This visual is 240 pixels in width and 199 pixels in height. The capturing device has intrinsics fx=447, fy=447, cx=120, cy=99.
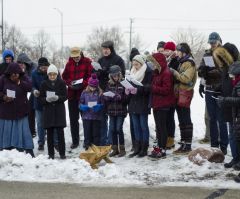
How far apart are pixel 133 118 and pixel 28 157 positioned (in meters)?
2.39

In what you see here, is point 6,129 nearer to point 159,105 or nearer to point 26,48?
point 159,105

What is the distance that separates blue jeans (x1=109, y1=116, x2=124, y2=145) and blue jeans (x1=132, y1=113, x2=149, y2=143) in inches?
12.7

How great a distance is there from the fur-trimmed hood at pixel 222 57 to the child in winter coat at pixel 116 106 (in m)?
2.12

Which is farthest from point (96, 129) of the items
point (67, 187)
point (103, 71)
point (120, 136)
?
point (67, 187)

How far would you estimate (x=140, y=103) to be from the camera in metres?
8.96

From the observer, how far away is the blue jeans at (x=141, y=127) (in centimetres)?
902

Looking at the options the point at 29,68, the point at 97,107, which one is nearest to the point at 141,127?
the point at 97,107

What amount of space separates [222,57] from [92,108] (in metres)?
2.94

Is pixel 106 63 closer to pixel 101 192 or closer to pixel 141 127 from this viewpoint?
pixel 141 127

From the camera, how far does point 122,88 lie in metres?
9.26

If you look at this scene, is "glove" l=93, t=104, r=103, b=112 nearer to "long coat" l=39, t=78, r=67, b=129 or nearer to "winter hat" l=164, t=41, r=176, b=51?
"long coat" l=39, t=78, r=67, b=129

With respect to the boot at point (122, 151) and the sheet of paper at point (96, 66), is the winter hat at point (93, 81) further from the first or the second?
the boot at point (122, 151)

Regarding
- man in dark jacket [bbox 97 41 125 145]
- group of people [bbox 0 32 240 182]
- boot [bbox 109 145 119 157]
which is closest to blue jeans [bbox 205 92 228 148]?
group of people [bbox 0 32 240 182]

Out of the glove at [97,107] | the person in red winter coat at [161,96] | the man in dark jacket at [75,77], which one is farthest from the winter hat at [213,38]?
the man in dark jacket at [75,77]
